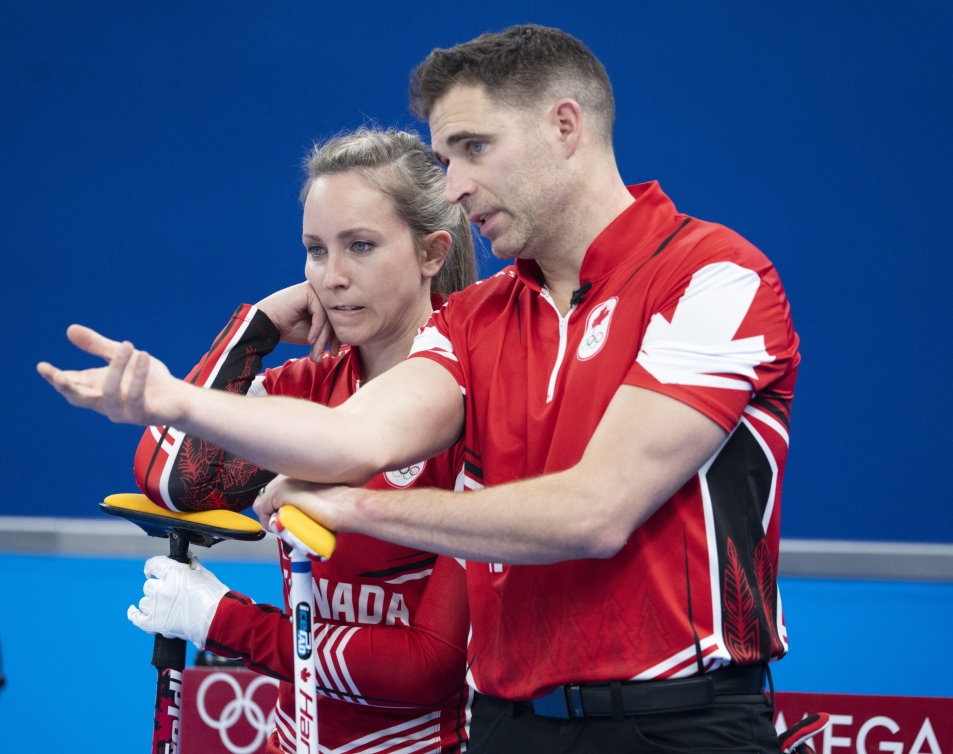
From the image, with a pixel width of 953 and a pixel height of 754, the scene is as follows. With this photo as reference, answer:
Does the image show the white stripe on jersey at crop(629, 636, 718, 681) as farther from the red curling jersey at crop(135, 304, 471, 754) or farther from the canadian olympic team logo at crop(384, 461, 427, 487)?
the canadian olympic team logo at crop(384, 461, 427, 487)

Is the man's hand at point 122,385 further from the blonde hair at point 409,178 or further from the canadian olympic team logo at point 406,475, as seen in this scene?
the blonde hair at point 409,178

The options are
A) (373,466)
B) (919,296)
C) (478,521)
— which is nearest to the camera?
(478,521)

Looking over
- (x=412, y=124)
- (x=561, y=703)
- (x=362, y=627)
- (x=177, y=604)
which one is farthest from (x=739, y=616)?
(x=412, y=124)

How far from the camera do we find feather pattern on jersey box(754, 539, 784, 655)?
122cm

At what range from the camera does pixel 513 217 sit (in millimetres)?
1372

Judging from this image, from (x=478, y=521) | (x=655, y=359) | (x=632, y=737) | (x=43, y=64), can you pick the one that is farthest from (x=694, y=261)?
(x=43, y=64)

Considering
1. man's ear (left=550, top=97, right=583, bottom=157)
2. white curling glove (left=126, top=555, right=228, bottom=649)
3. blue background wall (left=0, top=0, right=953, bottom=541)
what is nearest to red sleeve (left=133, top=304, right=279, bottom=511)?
white curling glove (left=126, top=555, right=228, bottom=649)

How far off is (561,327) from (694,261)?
208 millimetres

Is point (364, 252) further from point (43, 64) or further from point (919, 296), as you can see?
point (43, 64)

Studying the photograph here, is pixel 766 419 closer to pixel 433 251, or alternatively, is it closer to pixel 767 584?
pixel 767 584

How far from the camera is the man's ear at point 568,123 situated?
54.6 inches

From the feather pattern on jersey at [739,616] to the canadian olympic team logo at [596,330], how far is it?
0.28 m

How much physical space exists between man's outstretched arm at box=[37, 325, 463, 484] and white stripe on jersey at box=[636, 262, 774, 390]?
316 millimetres

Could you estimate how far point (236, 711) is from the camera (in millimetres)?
2078
